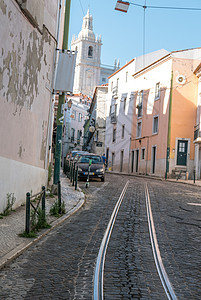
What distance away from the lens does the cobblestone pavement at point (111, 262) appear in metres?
4.41

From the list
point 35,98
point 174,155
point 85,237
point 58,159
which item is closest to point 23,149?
point 35,98

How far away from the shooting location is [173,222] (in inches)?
369

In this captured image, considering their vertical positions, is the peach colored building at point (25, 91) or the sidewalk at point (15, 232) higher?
the peach colored building at point (25, 91)

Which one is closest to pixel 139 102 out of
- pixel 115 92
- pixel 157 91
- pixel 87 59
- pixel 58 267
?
pixel 157 91

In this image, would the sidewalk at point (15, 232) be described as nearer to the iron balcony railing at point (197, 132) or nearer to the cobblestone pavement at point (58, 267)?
the cobblestone pavement at point (58, 267)

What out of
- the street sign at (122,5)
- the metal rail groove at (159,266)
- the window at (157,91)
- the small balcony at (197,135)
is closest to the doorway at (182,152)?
the small balcony at (197,135)

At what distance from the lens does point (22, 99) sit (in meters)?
10.5

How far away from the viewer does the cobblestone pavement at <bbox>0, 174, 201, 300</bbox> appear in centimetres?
441

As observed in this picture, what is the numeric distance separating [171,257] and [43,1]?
879 centimetres

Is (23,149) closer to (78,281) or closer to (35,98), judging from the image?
(35,98)

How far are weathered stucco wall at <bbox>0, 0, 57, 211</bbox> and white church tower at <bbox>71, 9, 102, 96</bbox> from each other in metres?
105

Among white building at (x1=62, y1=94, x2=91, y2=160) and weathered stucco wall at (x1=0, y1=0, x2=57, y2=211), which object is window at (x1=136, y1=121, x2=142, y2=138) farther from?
weathered stucco wall at (x1=0, y1=0, x2=57, y2=211)

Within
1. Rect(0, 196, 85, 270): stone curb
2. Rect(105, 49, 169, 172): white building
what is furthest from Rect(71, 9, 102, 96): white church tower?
Rect(0, 196, 85, 270): stone curb

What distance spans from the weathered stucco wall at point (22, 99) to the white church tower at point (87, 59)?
10532 centimetres
